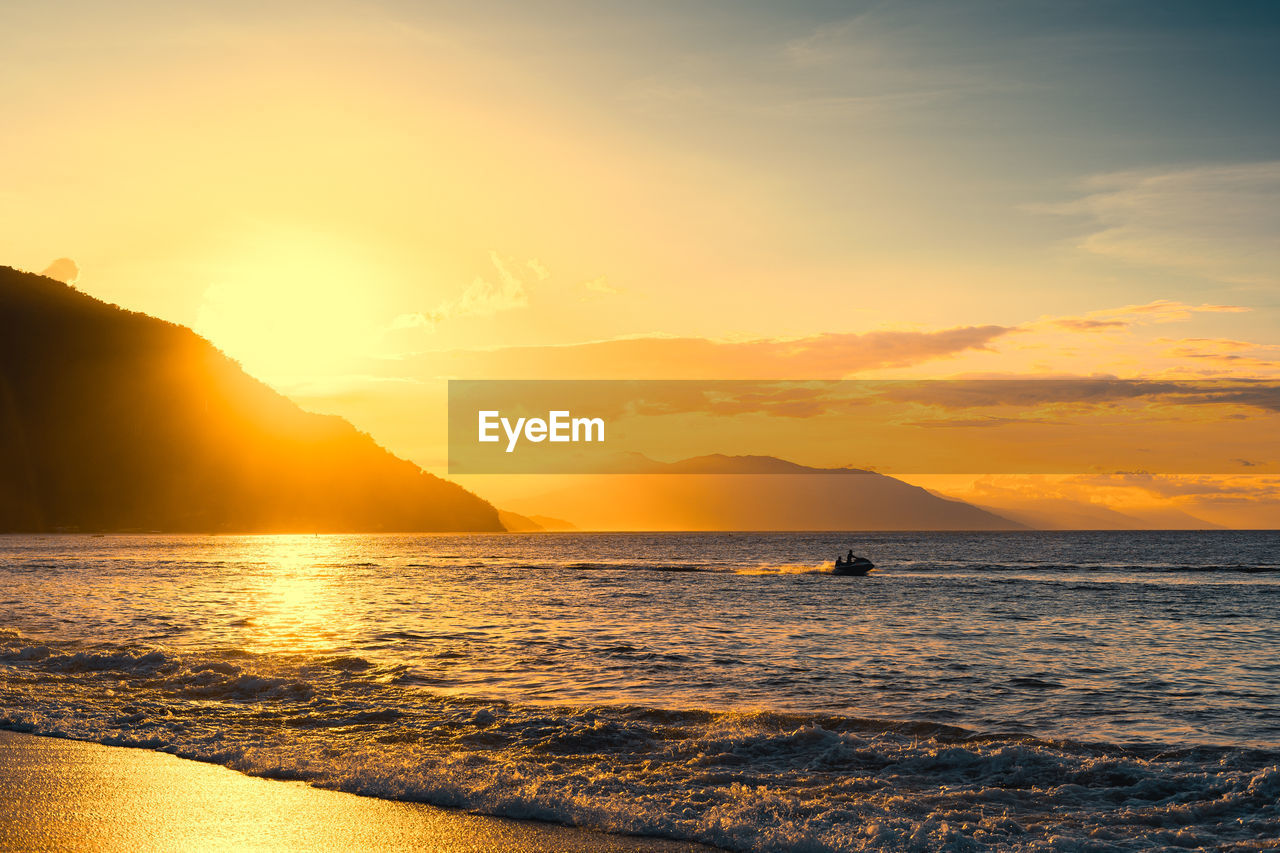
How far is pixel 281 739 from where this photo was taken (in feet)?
51.8

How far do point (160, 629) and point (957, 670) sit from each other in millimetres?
26386

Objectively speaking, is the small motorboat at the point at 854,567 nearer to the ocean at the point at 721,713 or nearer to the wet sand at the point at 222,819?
the ocean at the point at 721,713

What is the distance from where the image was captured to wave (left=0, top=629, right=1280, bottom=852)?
453 inches

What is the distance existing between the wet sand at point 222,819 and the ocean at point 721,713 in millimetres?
567

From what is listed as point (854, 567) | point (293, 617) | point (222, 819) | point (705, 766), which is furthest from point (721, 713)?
point (854, 567)

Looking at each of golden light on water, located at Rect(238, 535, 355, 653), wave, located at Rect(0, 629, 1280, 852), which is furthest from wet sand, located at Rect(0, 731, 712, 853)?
A: golden light on water, located at Rect(238, 535, 355, 653)

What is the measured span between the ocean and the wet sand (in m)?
0.57

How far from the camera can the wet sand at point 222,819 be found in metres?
10.4

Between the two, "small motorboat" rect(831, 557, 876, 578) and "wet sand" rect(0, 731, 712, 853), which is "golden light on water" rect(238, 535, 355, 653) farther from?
"small motorboat" rect(831, 557, 876, 578)

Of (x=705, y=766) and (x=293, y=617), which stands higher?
(x=705, y=766)

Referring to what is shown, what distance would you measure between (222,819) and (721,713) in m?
9.75

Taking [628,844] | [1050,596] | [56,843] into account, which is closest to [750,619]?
[1050,596]

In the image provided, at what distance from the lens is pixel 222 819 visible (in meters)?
11.2

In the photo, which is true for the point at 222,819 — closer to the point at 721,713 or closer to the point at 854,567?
the point at 721,713
